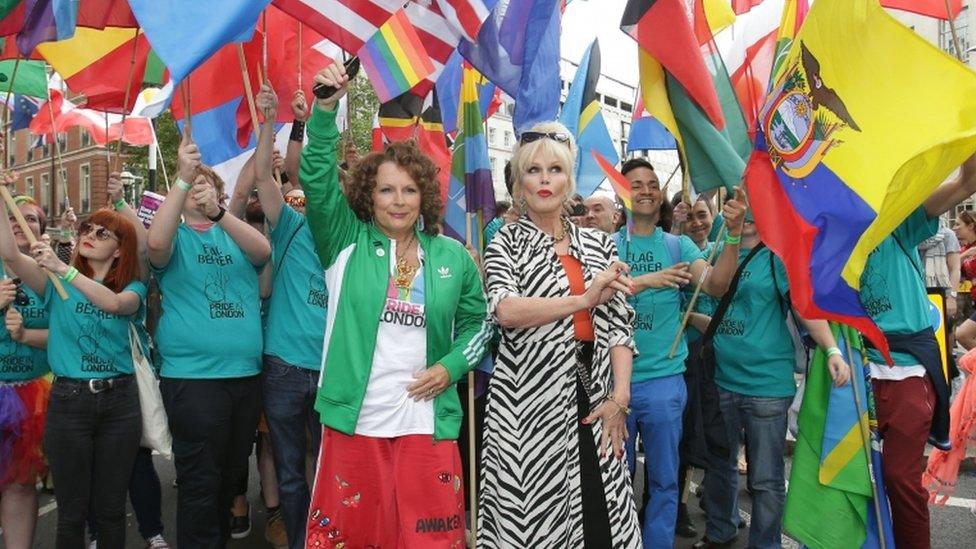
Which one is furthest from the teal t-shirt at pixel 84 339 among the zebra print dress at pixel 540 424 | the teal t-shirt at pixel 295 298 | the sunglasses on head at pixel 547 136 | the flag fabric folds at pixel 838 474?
the flag fabric folds at pixel 838 474

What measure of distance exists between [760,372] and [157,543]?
3.51m

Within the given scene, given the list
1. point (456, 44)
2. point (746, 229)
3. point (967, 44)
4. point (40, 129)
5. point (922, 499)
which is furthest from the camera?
point (967, 44)

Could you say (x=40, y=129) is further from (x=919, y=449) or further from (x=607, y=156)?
(x=919, y=449)

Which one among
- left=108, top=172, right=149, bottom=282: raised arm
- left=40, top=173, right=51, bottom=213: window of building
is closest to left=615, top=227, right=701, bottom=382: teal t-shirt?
left=108, top=172, right=149, bottom=282: raised arm

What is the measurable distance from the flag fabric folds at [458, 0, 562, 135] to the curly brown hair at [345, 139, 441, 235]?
76cm

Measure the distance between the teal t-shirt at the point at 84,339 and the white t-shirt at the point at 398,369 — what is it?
165cm

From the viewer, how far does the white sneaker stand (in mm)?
4609

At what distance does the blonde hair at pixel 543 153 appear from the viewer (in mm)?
3287

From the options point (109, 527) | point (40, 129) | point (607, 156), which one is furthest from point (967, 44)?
point (109, 527)

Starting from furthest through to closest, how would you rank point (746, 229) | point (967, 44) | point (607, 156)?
point (967, 44), point (607, 156), point (746, 229)

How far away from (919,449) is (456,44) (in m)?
2.96

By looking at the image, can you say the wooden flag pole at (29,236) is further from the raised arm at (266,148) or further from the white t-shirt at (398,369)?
the white t-shirt at (398,369)

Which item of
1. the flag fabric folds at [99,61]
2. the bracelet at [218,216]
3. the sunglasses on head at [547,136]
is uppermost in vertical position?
the flag fabric folds at [99,61]

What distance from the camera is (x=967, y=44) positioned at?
2962cm
